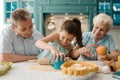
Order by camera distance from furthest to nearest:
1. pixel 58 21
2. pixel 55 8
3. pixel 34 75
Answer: pixel 58 21 → pixel 55 8 → pixel 34 75

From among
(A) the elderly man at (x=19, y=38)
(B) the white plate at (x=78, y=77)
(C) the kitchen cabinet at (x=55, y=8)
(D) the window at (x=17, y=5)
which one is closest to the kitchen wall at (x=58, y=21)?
(C) the kitchen cabinet at (x=55, y=8)

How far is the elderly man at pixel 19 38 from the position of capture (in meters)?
2.01

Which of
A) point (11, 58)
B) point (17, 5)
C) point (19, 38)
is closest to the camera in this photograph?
point (11, 58)

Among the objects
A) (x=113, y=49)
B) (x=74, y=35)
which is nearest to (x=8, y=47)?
(x=74, y=35)

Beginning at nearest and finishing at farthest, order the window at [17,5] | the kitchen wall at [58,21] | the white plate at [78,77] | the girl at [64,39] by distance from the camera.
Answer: the white plate at [78,77] → the girl at [64,39] → the kitchen wall at [58,21] → the window at [17,5]

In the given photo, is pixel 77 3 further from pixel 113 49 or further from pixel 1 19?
pixel 113 49

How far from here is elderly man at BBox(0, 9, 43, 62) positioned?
201 centimetres

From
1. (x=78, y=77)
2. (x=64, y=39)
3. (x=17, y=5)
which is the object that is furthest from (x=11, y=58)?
(x=17, y=5)

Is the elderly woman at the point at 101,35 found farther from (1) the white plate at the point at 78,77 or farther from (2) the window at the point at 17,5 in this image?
(2) the window at the point at 17,5

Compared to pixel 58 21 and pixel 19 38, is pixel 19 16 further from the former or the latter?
pixel 58 21

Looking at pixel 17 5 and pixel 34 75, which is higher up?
pixel 17 5

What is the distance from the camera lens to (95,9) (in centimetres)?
435

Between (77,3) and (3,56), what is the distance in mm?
→ 2650

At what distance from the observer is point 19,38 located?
2.22m
